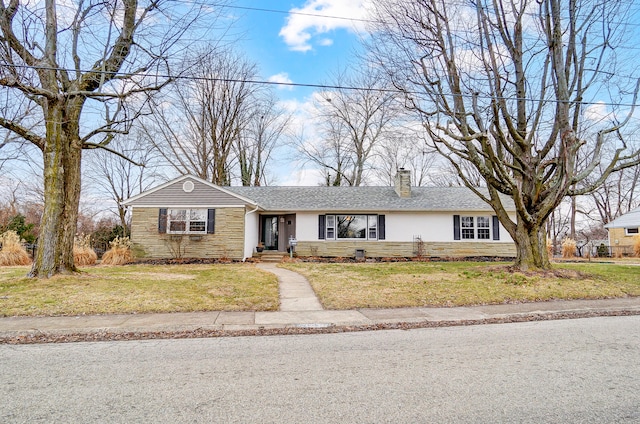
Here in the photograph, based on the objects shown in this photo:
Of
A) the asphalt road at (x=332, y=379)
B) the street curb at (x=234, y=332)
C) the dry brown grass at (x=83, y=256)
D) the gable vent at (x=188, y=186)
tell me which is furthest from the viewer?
the gable vent at (x=188, y=186)

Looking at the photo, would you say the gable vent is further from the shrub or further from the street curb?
the shrub

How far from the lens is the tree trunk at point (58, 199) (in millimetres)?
9164

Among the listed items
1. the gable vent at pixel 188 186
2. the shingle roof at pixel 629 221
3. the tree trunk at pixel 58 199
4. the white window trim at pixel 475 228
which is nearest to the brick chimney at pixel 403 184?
the white window trim at pixel 475 228

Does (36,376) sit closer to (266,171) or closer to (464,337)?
(464,337)

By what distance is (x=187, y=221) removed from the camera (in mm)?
16953

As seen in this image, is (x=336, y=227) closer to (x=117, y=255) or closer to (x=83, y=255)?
(x=117, y=255)

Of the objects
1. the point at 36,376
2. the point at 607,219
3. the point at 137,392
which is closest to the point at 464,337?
the point at 137,392

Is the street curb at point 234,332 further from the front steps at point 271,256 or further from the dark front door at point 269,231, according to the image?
the dark front door at point 269,231

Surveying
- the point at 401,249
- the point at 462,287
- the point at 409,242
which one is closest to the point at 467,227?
the point at 409,242

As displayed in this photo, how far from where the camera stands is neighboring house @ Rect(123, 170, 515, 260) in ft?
55.2

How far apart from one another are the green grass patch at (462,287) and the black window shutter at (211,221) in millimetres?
7238

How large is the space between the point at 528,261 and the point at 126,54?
44.2 ft

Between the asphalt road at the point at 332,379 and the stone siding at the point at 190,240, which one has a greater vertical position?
the stone siding at the point at 190,240

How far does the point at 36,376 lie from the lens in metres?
3.61
